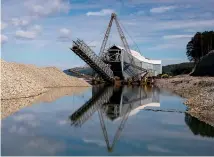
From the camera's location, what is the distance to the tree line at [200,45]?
88.7m

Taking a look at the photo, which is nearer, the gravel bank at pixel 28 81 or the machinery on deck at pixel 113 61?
the gravel bank at pixel 28 81

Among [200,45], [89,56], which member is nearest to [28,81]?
[89,56]

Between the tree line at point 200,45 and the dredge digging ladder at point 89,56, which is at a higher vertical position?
the tree line at point 200,45

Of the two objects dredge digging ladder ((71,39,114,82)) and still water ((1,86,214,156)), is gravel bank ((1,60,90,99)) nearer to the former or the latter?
dredge digging ladder ((71,39,114,82))

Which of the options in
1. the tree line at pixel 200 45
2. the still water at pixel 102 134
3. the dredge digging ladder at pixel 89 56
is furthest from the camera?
the tree line at pixel 200 45

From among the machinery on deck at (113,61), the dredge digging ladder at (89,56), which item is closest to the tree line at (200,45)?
the machinery on deck at (113,61)

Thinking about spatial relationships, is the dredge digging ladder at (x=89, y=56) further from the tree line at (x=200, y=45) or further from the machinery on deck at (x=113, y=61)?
the tree line at (x=200, y=45)

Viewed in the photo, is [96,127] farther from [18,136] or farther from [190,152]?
[190,152]

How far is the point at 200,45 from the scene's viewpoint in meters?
91.6

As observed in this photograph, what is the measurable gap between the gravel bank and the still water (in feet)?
25.0

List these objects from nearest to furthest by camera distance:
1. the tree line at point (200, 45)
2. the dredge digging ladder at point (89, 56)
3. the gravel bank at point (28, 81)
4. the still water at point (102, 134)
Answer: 1. the still water at point (102, 134)
2. the gravel bank at point (28, 81)
3. the dredge digging ladder at point (89, 56)
4. the tree line at point (200, 45)

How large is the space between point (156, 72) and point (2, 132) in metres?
66.8

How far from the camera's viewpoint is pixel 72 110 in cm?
2409

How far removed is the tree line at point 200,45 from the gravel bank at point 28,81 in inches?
1736
